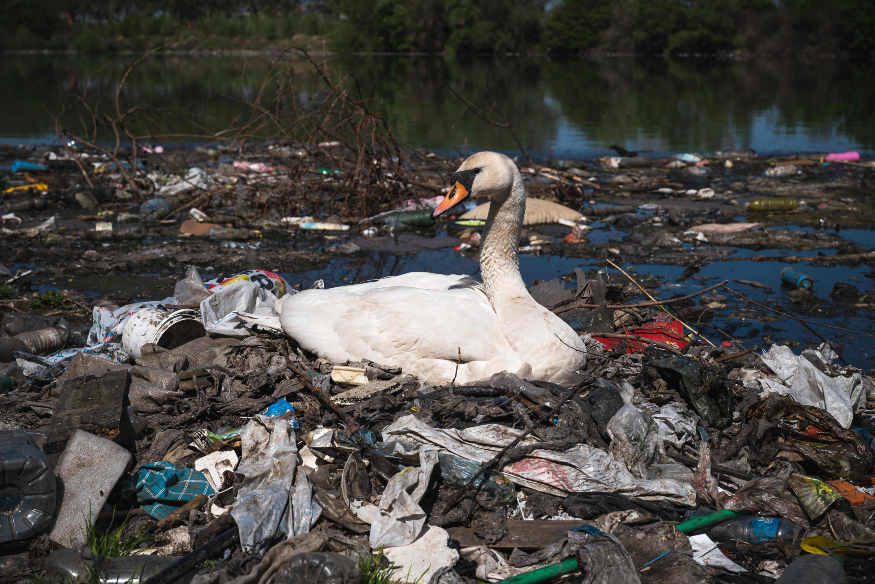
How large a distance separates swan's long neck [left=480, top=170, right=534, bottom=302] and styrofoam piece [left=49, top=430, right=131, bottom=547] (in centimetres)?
246

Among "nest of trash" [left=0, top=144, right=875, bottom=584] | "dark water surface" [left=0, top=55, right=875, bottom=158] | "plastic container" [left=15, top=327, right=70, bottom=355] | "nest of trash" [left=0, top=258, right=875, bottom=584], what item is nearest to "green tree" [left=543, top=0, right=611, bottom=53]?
"dark water surface" [left=0, top=55, right=875, bottom=158]

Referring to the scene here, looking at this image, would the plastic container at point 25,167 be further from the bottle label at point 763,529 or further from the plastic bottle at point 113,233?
the bottle label at point 763,529

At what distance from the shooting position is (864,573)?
3205 millimetres

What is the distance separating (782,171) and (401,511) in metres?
12.8

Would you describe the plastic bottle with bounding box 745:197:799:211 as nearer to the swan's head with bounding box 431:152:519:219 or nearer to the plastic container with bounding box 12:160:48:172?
the swan's head with bounding box 431:152:519:219

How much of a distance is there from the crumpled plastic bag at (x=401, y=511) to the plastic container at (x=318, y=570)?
1.04 ft

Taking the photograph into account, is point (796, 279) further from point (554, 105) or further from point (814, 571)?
point (554, 105)

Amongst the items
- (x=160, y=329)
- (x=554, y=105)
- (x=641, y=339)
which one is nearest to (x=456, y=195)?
(x=641, y=339)

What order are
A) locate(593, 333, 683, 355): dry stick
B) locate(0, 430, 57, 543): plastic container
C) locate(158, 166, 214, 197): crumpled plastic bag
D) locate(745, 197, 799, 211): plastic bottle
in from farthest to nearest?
locate(158, 166, 214, 197): crumpled plastic bag
locate(745, 197, 799, 211): plastic bottle
locate(593, 333, 683, 355): dry stick
locate(0, 430, 57, 543): plastic container

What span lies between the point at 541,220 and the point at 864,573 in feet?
23.6

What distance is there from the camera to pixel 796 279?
7234mm

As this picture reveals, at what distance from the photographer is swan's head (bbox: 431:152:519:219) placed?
186 inches

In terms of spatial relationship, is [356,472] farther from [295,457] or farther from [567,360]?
[567,360]

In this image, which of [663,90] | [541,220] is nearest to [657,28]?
[663,90]
